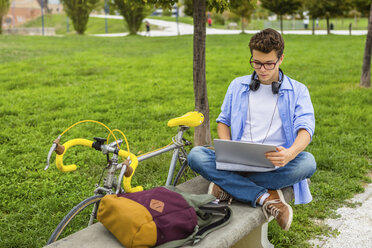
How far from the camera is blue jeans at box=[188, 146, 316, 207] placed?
9.01 ft

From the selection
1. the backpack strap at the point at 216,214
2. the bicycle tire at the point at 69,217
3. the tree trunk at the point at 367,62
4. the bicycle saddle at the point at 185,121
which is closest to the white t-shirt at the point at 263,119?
the bicycle saddle at the point at 185,121

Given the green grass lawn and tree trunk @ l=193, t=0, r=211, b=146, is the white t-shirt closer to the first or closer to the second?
the green grass lawn

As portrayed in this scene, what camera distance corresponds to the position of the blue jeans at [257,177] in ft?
9.01

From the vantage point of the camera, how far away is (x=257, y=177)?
2.86 m

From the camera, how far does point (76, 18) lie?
2967 centimetres

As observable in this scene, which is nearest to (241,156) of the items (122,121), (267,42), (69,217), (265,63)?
(265,63)

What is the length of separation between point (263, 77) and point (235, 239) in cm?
120

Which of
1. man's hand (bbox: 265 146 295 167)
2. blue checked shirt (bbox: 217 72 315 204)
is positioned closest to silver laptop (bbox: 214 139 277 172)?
man's hand (bbox: 265 146 295 167)

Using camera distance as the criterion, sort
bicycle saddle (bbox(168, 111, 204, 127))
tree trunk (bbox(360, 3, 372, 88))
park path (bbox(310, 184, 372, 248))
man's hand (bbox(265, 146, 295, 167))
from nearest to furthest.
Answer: man's hand (bbox(265, 146, 295, 167)), bicycle saddle (bbox(168, 111, 204, 127)), park path (bbox(310, 184, 372, 248)), tree trunk (bbox(360, 3, 372, 88))

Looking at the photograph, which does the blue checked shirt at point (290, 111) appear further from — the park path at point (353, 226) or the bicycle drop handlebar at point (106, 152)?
the bicycle drop handlebar at point (106, 152)

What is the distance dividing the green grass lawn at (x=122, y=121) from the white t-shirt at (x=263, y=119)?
3.12 ft

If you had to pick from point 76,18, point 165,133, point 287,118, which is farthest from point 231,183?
point 76,18

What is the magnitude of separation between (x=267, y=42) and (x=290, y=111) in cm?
53

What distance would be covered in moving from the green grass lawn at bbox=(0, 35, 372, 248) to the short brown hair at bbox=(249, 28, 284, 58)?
1.61m
